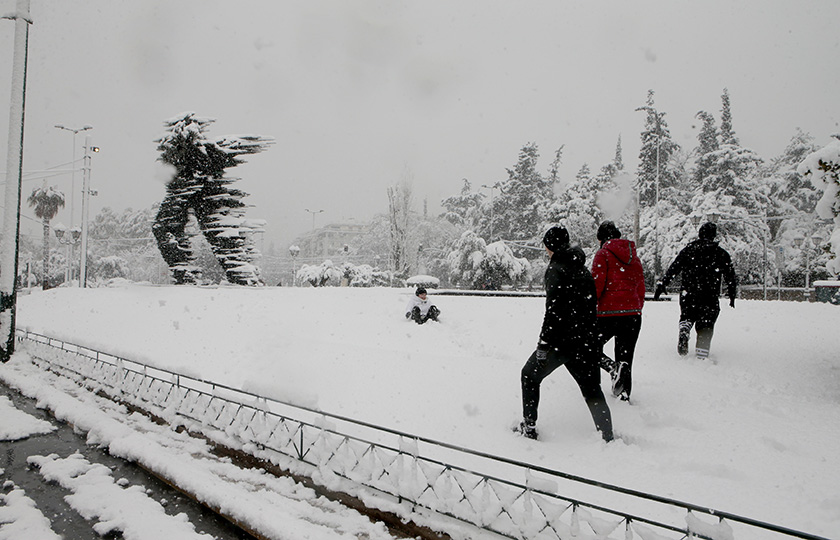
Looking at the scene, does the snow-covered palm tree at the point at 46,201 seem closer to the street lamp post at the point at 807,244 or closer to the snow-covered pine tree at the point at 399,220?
the snow-covered pine tree at the point at 399,220

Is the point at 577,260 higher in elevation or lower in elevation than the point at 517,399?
higher

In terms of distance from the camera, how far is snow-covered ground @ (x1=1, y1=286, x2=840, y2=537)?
3.78 m

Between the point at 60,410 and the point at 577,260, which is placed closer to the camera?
the point at 577,260

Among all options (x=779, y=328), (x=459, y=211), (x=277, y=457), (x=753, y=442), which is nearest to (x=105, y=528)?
(x=277, y=457)

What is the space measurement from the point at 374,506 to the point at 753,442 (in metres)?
3.20

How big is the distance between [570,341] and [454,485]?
60.3 inches

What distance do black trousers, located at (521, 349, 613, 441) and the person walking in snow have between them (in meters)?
6.41

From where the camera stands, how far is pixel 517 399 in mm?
5617

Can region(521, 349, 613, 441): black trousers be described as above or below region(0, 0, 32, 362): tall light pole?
below

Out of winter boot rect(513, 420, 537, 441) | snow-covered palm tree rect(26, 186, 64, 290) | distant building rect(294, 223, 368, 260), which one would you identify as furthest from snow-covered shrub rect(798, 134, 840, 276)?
distant building rect(294, 223, 368, 260)

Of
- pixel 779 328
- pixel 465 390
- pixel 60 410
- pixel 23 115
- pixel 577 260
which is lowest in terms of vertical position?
→ pixel 60 410

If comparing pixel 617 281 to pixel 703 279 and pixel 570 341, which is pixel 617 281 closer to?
pixel 570 341

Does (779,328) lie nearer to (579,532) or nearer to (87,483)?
(579,532)

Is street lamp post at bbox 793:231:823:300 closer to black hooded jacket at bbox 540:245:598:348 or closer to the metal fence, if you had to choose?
black hooded jacket at bbox 540:245:598:348
